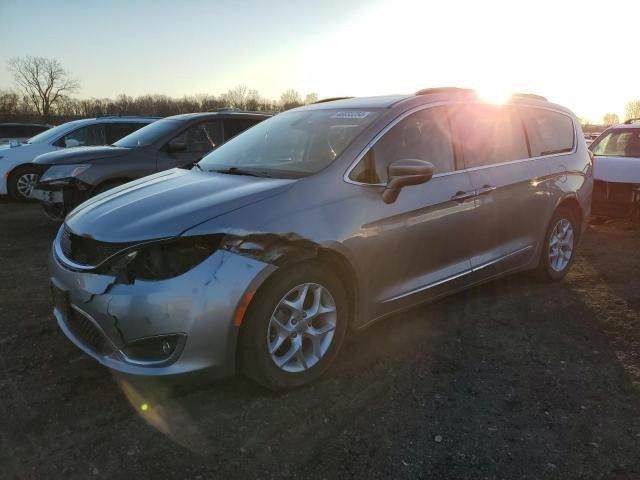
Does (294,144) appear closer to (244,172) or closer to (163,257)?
(244,172)

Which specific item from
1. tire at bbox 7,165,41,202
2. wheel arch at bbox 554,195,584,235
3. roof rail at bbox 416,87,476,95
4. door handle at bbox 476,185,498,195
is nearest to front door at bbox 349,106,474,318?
door handle at bbox 476,185,498,195

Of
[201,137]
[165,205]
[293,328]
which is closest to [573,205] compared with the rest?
[293,328]

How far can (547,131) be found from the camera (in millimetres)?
4887

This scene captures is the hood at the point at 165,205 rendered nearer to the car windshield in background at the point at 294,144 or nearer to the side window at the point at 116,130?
the car windshield in background at the point at 294,144

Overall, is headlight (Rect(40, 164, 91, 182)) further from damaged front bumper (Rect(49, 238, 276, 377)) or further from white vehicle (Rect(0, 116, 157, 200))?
damaged front bumper (Rect(49, 238, 276, 377))

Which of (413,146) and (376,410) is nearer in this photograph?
Answer: (376,410)

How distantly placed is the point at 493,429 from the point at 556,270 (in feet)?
9.33

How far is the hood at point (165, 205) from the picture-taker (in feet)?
8.97

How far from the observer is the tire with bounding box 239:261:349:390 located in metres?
2.77

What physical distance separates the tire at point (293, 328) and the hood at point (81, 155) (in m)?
4.69

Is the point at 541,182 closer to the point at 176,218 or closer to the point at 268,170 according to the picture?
the point at 268,170

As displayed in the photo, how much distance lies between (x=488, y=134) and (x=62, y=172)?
16.6 feet

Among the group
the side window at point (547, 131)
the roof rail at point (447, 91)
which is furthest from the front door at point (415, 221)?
the side window at point (547, 131)

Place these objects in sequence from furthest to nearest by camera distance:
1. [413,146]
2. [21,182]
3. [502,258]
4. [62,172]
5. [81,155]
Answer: [21,182]
[81,155]
[62,172]
[502,258]
[413,146]
